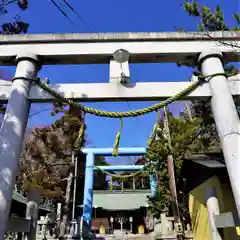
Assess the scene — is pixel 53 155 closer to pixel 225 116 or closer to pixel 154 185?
pixel 154 185

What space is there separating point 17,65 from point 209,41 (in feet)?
10.4

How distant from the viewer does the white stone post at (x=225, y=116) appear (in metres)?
3.32

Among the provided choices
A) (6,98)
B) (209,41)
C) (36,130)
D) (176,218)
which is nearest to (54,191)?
(36,130)

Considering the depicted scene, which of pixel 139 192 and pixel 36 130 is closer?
pixel 36 130

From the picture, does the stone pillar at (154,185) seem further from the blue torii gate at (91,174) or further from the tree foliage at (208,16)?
the tree foliage at (208,16)

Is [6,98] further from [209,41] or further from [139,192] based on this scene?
[139,192]

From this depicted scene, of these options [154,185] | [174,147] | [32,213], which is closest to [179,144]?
[174,147]

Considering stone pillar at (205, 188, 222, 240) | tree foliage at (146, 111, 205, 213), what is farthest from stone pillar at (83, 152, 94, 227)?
stone pillar at (205, 188, 222, 240)

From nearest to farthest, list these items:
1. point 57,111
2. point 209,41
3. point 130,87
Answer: point 130,87 → point 209,41 → point 57,111

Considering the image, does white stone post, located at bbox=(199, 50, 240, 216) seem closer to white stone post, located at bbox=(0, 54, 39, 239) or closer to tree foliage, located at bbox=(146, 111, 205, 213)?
white stone post, located at bbox=(0, 54, 39, 239)

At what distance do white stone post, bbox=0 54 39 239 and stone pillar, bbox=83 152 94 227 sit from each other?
915 cm

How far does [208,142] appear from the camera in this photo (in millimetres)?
9461

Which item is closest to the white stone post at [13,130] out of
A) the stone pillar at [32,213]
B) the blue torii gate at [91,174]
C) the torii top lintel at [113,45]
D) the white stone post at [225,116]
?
the torii top lintel at [113,45]

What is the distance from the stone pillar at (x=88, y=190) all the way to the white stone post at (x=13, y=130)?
9.15m
